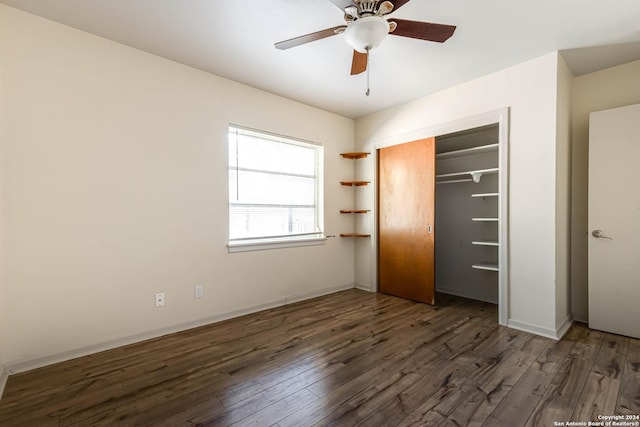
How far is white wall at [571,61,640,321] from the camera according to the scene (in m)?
3.00

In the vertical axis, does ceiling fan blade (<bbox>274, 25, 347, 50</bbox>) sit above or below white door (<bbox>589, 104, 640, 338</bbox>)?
above

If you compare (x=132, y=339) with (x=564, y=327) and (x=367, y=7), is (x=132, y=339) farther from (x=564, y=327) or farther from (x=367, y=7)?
(x=564, y=327)

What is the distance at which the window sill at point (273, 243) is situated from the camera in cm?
331

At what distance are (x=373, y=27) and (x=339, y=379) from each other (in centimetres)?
234

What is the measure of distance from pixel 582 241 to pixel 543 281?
0.85 m

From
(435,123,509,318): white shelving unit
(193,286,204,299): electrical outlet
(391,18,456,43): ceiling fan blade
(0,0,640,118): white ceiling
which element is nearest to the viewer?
(391,18,456,43): ceiling fan blade

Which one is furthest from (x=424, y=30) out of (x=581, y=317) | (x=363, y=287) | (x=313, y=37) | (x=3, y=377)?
(x=3, y=377)

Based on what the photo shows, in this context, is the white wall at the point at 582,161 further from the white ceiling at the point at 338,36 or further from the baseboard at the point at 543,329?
the baseboard at the point at 543,329

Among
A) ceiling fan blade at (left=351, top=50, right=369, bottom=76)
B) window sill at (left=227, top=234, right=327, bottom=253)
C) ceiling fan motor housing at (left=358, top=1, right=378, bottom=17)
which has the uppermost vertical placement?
ceiling fan motor housing at (left=358, top=1, right=378, bottom=17)

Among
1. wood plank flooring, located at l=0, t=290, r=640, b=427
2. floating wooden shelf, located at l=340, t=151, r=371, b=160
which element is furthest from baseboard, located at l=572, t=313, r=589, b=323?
floating wooden shelf, located at l=340, t=151, r=371, b=160

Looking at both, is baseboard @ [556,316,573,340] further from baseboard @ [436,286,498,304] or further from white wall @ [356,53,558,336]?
baseboard @ [436,286,498,304]

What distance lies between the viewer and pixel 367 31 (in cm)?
176

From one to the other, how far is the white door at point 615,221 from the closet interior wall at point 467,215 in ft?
3.33

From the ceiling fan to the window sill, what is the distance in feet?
7.14
